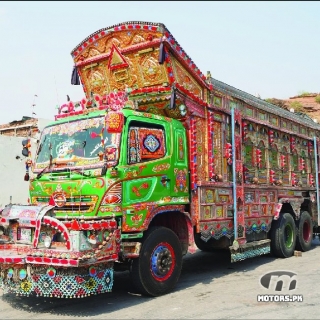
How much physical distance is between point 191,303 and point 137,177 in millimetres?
1861

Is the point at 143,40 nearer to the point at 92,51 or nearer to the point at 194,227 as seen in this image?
the point at 92,51

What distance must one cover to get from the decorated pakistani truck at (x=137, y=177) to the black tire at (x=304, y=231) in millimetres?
1430

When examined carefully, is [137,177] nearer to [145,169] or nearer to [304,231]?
[145,169]

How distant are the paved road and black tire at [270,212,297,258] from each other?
1.52 meters

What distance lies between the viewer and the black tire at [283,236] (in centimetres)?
948

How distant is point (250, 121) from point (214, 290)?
3.72 metres

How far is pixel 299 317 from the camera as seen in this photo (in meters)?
5.02

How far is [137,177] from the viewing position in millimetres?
5867

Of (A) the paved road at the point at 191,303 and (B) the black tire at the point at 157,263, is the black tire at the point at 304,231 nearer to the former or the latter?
(A) the paved road at the point at 191,303

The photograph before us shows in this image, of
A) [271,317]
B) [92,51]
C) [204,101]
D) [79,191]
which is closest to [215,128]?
[204,101]

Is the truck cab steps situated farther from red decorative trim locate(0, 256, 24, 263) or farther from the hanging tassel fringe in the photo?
the hanging tassel fringe

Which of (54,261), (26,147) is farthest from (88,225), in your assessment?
(26,147)

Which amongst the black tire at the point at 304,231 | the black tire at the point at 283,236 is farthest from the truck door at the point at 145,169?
the black tire at the point at 304,231

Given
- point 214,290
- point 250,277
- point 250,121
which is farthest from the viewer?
point 250,121
